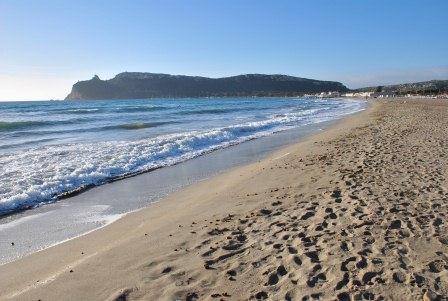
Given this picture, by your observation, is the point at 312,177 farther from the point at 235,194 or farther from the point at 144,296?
the point at 144,296

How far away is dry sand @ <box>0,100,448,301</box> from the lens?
4355 mm

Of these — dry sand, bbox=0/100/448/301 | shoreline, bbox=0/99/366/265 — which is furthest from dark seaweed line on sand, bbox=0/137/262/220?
dry sand, bbox=0/100/448/301

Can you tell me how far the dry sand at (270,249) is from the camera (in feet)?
14.3

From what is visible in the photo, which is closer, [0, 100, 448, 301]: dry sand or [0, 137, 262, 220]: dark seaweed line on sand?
[0, 100, 448, 301]: dry sand

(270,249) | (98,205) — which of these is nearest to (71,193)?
(98,205)

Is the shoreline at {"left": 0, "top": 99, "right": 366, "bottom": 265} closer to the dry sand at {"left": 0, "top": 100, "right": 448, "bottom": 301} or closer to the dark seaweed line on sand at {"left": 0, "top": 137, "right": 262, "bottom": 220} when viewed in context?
the dark seaweed line on sand at {"left": 0, "top": 137, "right": 262, "bottom": 220}

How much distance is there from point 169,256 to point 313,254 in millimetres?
1732

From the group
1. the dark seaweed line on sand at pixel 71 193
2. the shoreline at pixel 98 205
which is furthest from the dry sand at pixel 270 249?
the dark seaweed line on sand at pixel 71 193

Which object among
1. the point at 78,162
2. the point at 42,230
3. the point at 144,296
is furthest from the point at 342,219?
the point at 78,162

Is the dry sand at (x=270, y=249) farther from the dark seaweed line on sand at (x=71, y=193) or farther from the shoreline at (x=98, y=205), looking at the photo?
the dark seaweed line on sand at (x=71, y=193)

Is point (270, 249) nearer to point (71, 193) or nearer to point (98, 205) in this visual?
point (98, 205)

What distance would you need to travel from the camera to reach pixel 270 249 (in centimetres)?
530

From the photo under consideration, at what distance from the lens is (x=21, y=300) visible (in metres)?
4.40

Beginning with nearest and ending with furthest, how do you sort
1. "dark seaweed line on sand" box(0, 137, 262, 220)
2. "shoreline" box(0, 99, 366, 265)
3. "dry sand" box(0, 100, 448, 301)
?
"dry sand" box(0, 100, 448, 301), "shoreline" box(0, 99, 366, 265), "dark seaweed line on sand" box(0, 137, 262, 220)
